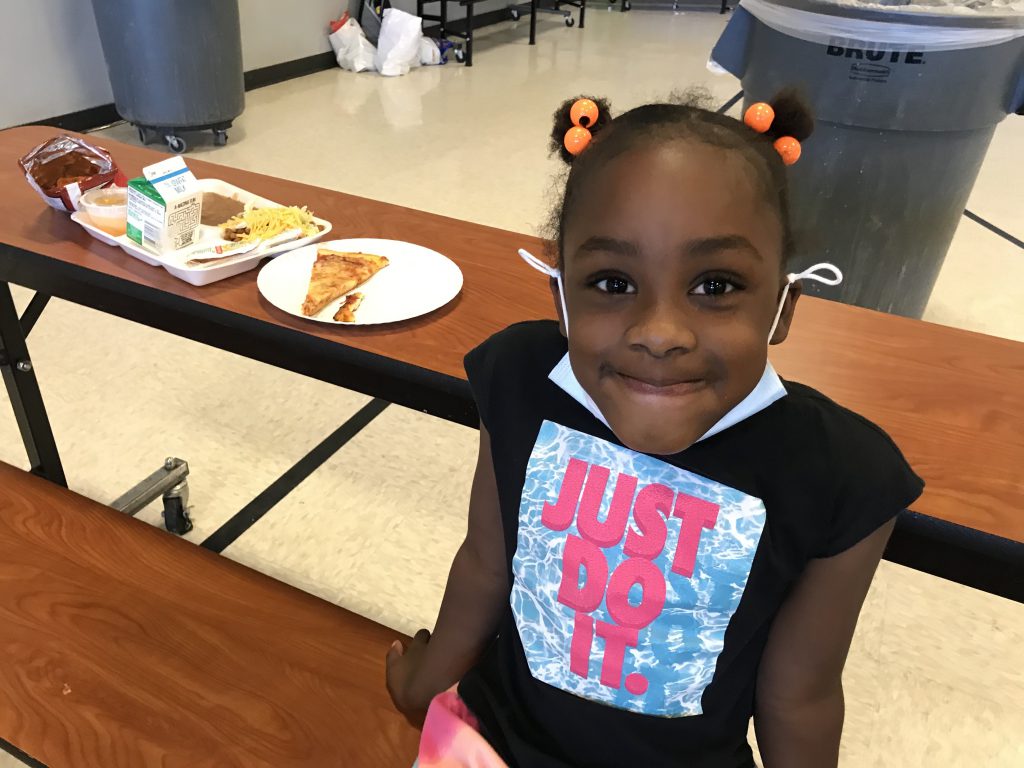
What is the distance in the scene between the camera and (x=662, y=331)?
561mm

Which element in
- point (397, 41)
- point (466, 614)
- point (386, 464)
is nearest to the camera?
point (466, 614)

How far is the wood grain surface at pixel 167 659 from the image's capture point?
2.77 feet

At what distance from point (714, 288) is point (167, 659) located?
0.75m

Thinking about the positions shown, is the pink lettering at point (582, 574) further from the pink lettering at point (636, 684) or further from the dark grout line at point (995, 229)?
the dark grout line at point (995, 229)

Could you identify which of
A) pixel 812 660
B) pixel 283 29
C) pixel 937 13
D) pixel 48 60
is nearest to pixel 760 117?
pixel 812 660

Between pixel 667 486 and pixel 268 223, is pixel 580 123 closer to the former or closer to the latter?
pixel 667 486

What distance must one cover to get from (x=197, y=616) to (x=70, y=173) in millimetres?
732

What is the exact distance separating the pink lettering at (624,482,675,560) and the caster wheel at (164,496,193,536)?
1.33 m

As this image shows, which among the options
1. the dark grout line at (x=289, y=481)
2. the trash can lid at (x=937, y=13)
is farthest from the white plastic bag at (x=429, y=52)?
the dark grout line at (x=289, y=481)

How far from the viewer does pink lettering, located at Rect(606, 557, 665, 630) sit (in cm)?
65

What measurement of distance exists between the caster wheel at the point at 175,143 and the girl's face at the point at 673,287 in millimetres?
3614

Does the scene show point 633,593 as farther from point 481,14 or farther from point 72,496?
point 481,14

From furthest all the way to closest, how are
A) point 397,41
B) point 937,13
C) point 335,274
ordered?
A: point 397,41
point 937,13
point 335,274

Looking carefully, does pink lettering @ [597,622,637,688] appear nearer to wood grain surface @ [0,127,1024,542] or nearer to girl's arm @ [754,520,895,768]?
girl's arm @ [754,520,895,768]
